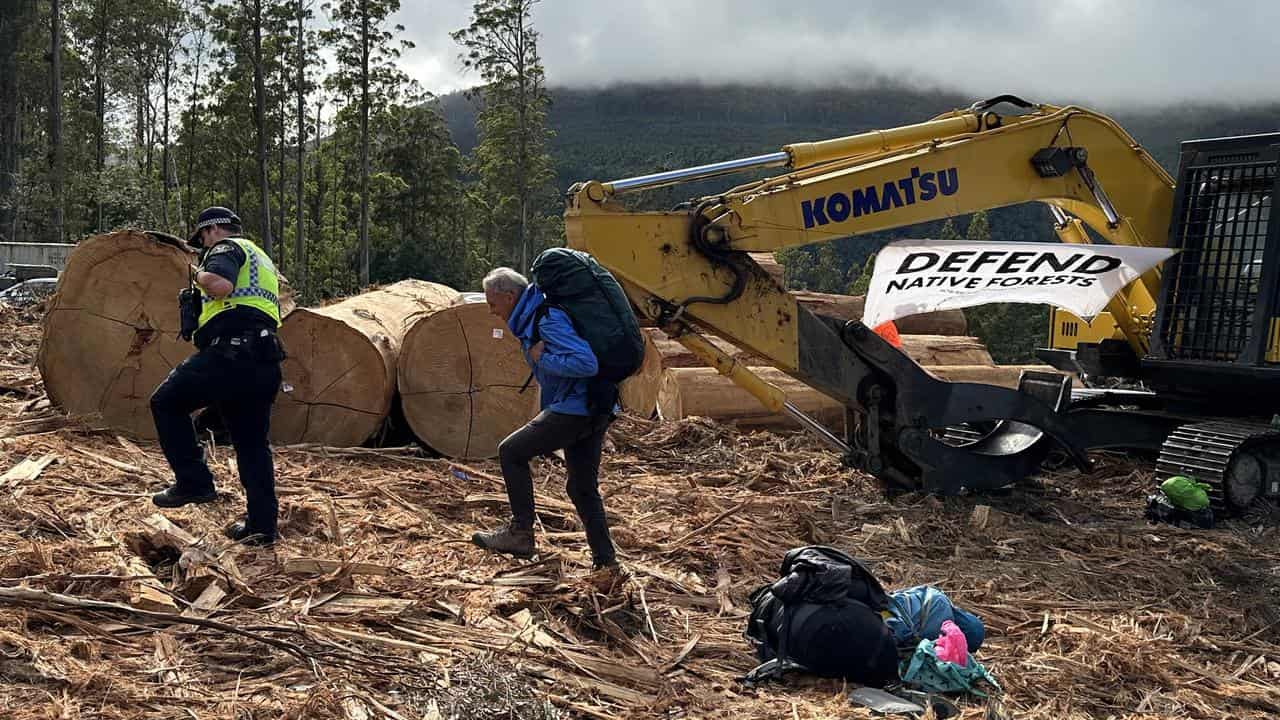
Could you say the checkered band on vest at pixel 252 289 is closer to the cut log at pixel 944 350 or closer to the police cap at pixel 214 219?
the police cap at pixel 214 219

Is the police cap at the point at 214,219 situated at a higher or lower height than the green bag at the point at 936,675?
higher

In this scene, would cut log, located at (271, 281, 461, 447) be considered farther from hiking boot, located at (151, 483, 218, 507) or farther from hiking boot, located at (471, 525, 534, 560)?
hiking boot, located at (471, 525, 534, 560)

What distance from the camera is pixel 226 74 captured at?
5019 centimetres

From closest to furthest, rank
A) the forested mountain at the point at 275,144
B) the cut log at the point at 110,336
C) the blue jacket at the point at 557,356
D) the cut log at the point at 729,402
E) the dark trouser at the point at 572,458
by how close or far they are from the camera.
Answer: the blue jacket at the point at 557,356 → the dark trouser at the point at 572,458 → the cut log at the point at 110,336 → the cut log at the point at 729,402 → the forested mountain at the point at 275,144

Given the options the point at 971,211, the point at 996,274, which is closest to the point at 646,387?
the point at 971,211

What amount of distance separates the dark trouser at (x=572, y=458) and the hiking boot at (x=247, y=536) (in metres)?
1.30

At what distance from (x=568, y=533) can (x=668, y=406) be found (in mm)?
4916

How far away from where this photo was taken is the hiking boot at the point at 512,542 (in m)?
6.36

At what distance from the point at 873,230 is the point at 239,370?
485 cm

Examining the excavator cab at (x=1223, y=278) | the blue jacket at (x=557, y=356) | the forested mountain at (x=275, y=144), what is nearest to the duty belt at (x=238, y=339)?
the blue jacket at (x=557, y=356)

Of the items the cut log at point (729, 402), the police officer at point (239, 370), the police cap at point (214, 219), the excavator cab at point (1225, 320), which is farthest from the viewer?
the cut log at point (729, 402)

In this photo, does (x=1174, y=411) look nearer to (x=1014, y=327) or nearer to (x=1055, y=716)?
(x=1055, y=716)

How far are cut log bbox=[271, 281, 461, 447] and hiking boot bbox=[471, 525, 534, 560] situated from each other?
11.2 ft

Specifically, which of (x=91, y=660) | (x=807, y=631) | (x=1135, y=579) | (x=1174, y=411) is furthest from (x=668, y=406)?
(x=91, y=660)
